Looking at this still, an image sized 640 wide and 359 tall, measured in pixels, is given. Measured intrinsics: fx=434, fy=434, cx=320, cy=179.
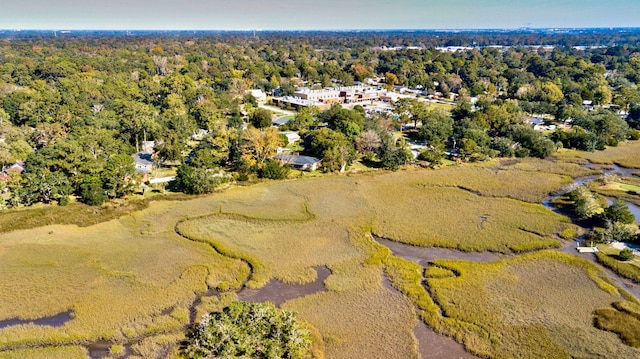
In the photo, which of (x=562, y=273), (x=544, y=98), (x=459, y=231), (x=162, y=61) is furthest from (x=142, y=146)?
(x=544, y=98)

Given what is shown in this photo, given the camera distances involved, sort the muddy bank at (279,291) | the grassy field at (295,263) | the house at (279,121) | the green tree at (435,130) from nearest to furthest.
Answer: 1. the grassy field at (295,263)
2. the muddy bank at (279,291)
3. the green tree at (435,130)
4. the house at (279,121)

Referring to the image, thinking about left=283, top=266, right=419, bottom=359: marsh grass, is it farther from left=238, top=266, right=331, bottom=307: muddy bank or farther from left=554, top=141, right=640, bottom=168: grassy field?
left=554, top=141, right=640, bottom=168: grassy field

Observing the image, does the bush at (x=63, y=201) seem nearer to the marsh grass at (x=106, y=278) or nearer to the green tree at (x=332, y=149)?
the marsh grass at (x=106, y=278)

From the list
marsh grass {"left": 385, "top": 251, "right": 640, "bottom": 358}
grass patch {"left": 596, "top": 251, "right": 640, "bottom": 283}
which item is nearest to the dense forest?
marsh grass {"left": 385, "top": 251, "right": 640, "bottom": 358}

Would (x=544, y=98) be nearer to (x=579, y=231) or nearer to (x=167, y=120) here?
(x=579, y=231)

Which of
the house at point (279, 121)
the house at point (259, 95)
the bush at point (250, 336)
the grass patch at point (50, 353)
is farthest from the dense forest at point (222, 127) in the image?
the bush at point (250, 336)

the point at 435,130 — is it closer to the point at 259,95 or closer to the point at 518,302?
the point at 518,302
